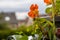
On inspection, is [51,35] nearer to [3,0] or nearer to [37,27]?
[37,27]

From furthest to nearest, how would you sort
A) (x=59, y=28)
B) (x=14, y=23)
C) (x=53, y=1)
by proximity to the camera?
(x=14, y=23) → (x=59, y=28) → (x=53, y=1)

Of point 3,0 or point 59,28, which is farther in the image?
point 3,0

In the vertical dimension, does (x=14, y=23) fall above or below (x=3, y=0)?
below

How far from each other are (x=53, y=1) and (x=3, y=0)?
410mm

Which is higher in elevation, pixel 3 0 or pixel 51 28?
pixel 3 0

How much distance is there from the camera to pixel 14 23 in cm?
93

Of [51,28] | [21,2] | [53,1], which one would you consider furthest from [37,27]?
[21,2]

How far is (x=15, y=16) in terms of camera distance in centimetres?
97

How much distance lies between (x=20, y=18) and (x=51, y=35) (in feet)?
1.03

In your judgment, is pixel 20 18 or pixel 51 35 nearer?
pixel 51 35

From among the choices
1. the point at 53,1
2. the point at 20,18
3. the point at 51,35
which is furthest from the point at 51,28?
the point at 20,18

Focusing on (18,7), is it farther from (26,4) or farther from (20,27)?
(20,27)

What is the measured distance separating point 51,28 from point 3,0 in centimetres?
43

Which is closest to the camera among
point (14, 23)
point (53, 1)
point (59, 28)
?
point (53, 1)
